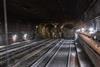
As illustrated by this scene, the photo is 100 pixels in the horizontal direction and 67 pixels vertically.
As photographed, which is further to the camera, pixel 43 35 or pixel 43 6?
pixel 43 35

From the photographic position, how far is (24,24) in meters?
36.6

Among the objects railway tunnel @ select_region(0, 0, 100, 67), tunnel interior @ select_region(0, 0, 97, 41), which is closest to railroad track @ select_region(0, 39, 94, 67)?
railway tunnel @ select_region(0, 0, 100, 67)

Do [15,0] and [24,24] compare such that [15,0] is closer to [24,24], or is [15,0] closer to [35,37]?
[24,24]

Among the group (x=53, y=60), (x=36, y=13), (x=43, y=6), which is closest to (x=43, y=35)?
(x=36, y=13)

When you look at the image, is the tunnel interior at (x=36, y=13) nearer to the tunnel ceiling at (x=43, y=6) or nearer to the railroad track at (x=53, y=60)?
the tunnel ceiling at (x=43, y=6)

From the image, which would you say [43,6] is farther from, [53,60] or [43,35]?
[43,35]

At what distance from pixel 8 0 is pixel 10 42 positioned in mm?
13746

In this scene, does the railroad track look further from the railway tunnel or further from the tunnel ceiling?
the tunnel ceiling

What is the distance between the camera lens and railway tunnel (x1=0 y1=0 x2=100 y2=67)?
15125mm

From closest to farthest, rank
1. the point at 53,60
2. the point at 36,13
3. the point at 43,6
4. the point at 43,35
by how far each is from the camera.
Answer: the point at 53,60
the point at 43,6
the point at 36,13
the point at 43,35

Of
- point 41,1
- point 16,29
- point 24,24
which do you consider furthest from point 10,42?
point 41,1

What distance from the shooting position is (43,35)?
48.4 meters

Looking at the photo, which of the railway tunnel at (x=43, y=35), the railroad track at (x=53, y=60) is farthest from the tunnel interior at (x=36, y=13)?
the railroad track at (x=53, y=60)

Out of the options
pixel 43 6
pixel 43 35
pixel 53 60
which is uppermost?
pixel 43 6
